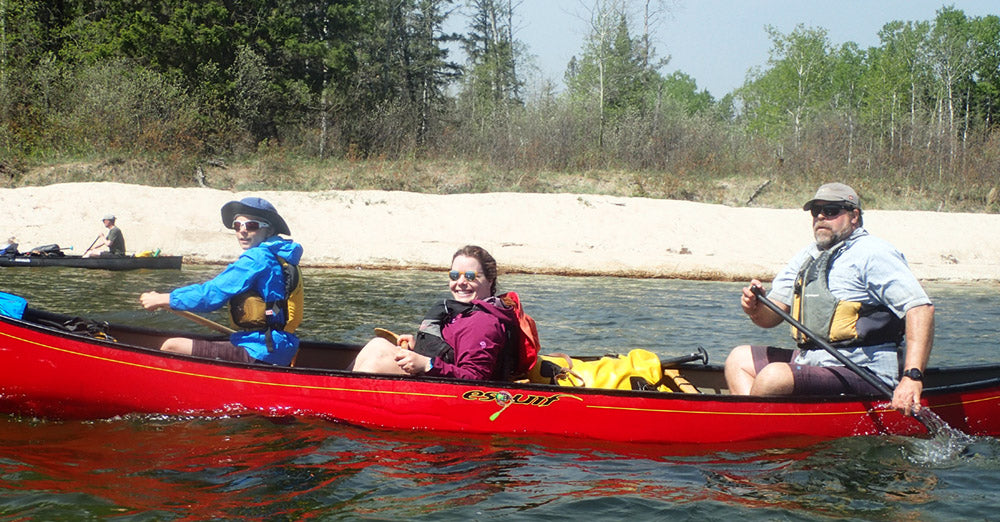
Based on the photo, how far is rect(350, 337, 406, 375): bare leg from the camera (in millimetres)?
5777

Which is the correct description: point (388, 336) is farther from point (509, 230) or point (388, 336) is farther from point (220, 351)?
point (509, 230)

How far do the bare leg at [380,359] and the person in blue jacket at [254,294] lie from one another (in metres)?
0.52

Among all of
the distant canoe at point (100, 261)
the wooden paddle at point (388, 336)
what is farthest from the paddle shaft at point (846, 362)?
the distant canoe at point (100, 261)

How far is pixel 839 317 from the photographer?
531cm

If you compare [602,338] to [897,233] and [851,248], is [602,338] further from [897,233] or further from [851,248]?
[897,233]

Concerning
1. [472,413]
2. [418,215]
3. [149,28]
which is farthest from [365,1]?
[472,413]

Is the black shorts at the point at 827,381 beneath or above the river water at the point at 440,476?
above

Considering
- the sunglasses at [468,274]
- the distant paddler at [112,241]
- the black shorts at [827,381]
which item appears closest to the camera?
the sunglasses at [468,274]

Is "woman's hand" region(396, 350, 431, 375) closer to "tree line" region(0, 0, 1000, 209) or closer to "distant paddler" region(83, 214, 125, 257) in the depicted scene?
"distant paddler" region(83, 214, 125, 257)

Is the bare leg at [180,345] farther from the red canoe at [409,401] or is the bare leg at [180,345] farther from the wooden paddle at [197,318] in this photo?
the red canoe at [409,401]

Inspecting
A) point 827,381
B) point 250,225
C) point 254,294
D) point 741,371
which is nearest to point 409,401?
point 254,294

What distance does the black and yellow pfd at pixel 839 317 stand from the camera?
5.27 meters

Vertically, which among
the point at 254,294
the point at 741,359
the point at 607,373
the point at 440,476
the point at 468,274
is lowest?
the point at 440,476

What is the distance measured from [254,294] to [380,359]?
0.91 meters
